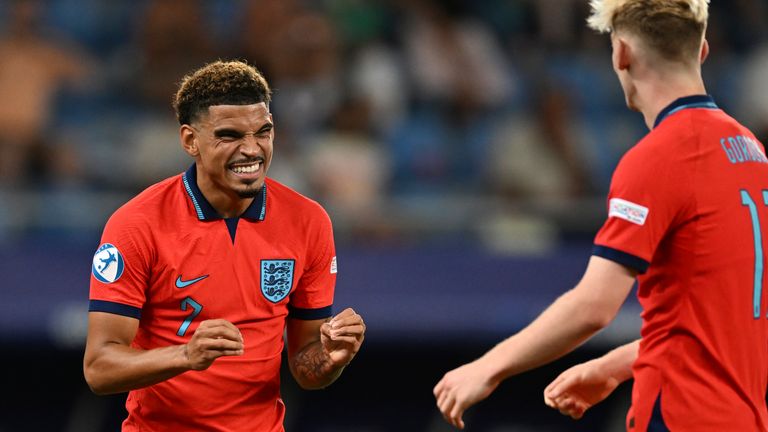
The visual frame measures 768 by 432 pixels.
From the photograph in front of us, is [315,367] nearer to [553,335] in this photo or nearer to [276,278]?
[276,278]

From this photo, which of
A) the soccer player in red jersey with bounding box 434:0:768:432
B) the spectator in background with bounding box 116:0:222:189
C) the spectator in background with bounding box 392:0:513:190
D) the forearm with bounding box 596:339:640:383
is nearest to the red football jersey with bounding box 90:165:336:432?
the soccer player in red jersey with bounding box 434:0:768:432

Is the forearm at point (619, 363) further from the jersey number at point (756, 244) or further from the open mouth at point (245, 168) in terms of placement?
the open mouth at point (245, 168)

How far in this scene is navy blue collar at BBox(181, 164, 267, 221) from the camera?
4.48 meters

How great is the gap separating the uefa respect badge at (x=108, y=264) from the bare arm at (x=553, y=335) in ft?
3.98

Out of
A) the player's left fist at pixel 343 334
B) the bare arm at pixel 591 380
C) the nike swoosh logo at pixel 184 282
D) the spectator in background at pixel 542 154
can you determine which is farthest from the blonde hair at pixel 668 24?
the spectator in background at pixel 542 154

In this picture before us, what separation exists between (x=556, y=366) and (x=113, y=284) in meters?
5.38

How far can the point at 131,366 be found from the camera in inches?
161

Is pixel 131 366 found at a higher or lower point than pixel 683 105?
lower

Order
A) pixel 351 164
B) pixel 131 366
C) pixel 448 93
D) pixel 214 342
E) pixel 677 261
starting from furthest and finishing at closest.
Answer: pixel 448 93, pixel 351 164, pixel 131 366, pixel 214 342, pixel 677 261

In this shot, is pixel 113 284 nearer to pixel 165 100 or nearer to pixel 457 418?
pixel 457 418

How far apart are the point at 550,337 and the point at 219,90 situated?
1527 millimetres

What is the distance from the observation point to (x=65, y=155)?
862cm

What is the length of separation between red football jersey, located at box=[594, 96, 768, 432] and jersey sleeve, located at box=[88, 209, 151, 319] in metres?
1.58

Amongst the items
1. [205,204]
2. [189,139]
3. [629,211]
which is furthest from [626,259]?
[189,139]
